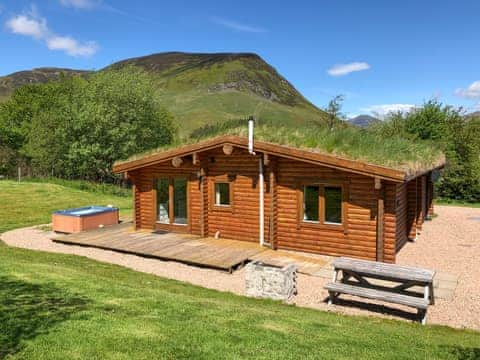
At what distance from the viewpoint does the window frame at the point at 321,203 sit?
11.4m

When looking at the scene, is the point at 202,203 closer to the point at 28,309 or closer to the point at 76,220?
the point at 76,220

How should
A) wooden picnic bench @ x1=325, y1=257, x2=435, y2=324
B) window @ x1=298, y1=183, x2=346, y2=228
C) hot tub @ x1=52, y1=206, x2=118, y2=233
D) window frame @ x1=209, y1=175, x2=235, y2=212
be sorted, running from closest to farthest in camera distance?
wooden picnic bench @ x1=325, y1=257, x2=435, y2=324 → window @ x1=298, y1=183, x2=346, y2=228 → window frame @ x1=209, y1=175, x2=235, y2=212 → hot tub @ x1=52, y1=206, x2=118, y2=233

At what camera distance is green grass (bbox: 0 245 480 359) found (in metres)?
4.50

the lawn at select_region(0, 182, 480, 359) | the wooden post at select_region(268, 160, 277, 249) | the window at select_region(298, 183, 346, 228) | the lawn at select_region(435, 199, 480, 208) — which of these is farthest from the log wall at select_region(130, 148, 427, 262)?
the lawn at select_region(435, 199, 480, 208)

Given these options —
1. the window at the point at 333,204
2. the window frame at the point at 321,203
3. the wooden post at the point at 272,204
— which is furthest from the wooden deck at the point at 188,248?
the window at the point at 333,204

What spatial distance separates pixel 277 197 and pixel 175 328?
7.64m

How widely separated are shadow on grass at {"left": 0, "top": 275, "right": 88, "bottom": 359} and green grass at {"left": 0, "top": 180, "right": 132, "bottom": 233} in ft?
35.0

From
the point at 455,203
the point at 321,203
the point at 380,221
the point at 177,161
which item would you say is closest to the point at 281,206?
the point at 321,203

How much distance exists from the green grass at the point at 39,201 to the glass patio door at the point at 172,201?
6064 millimetres

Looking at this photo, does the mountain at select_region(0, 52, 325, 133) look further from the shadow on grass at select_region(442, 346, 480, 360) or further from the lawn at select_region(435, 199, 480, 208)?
the shadow on grass at select_region(442, 346, 480, 360)

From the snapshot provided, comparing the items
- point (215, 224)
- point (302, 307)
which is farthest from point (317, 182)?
point (302, 307)

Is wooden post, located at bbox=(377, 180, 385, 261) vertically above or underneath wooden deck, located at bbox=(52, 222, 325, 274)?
above

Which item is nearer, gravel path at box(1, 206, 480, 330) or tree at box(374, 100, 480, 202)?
gravel path at box(1, 206, 480, 330)

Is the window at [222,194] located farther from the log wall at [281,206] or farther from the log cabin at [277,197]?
the log wall at [281,206]
